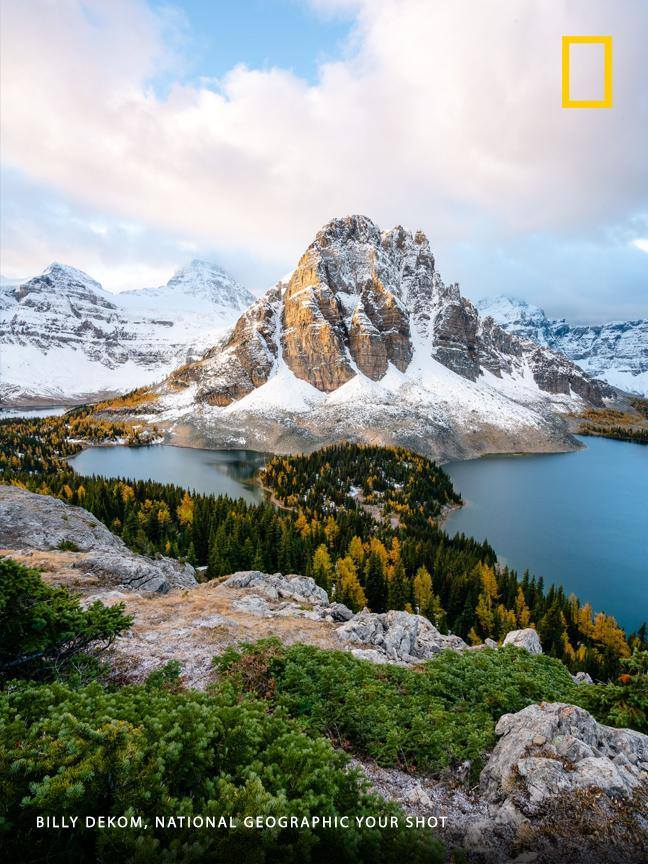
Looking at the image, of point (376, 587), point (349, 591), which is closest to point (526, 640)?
point (349, 591)

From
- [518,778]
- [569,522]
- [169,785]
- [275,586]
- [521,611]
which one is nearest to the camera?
[169,785]

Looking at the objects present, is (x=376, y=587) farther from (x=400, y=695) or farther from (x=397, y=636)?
(x=400, y=695)

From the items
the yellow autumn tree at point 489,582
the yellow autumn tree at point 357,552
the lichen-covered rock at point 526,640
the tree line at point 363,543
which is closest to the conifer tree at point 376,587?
the tree line at point 363,543

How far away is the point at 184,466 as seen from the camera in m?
110

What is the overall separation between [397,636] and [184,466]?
10021cm

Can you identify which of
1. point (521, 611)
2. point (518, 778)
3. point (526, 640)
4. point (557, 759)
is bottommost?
point (521, 611)

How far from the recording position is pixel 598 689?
462 inches

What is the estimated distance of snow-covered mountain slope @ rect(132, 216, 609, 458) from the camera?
13638 cm

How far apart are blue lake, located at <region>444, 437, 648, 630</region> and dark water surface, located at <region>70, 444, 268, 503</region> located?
49.7 m

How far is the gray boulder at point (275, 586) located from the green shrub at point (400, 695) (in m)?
12.5

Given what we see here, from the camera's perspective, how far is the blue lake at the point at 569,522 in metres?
51.7

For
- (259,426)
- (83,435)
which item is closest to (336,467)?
(259,426)

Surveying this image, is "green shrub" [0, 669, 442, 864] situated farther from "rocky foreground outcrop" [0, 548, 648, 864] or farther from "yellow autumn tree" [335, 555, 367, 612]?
"yellow autumn tree" [335, 555, 367, 612]

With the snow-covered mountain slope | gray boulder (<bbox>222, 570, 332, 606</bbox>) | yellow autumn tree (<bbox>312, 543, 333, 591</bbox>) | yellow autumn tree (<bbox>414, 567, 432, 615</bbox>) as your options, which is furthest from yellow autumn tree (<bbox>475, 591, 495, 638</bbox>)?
the snow-covered mountain slope
